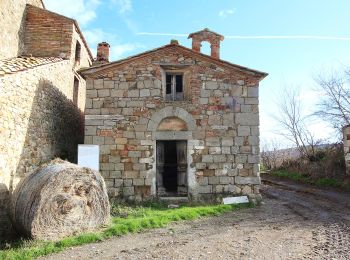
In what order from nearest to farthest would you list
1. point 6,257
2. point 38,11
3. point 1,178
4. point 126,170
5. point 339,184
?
point 6,257 < point 1,178 < point 126,170 < point 38,11 < point 339,184

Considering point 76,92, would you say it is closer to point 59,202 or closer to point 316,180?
point 59,202

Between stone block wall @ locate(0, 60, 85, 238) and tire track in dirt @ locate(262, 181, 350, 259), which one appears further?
stone block wall @ locate(0, 60, 85, 238)

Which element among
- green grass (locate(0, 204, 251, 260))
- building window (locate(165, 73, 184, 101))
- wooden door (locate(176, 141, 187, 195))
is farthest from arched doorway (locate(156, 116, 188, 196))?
green grass (locate(0, 204, 251, 260))

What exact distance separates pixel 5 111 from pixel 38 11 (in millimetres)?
5823

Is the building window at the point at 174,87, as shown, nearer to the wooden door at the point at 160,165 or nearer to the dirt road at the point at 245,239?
the wooden door at the point at 160,165

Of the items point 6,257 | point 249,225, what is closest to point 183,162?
point 249,225

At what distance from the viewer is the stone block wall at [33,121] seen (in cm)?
771

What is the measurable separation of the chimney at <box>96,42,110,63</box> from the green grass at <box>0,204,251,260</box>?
6.78 meters

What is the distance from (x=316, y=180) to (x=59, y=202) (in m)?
13.1

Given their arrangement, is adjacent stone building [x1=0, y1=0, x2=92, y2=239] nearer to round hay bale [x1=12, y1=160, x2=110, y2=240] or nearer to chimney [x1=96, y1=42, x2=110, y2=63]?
chimney [x1=96, y1=42, x2=110, y2=63]

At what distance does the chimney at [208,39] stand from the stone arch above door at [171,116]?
3157 millimetres

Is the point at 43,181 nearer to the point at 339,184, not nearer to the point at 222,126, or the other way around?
the point at 222,126

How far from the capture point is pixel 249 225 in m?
7.87

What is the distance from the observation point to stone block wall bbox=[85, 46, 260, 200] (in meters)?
10.3
